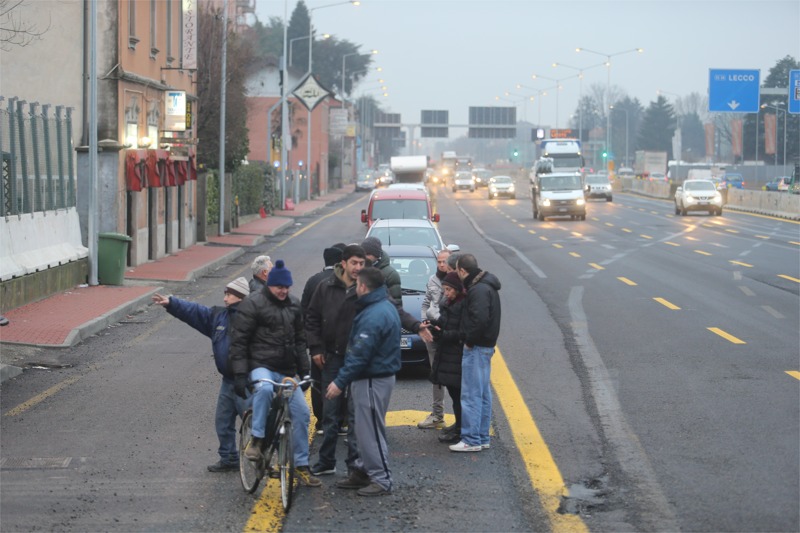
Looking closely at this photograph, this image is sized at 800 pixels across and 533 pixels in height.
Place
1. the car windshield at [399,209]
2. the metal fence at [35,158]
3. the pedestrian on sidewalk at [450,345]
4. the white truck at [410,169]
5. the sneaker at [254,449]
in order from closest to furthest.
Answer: the sneaker at [254,449] → the pedestrian on sidewalk at [450,345] → the metal fence at [35,158] → the car windshield at [399,209] → the white truck at [410,169]

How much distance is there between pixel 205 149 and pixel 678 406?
121 feet

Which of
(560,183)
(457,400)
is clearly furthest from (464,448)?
(560,183)

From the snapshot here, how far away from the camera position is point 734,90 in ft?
177

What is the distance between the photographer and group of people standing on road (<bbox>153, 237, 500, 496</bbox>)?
879cm

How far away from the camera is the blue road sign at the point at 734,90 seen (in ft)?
175

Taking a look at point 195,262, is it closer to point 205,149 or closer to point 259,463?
point 205,149

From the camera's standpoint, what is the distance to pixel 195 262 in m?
30.6

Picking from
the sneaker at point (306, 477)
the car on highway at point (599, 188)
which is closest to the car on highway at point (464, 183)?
the car on highway at point (599, 188)

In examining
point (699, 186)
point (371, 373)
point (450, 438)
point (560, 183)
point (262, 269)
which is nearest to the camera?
point (371, 373)

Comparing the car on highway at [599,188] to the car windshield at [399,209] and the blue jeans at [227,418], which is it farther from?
the blue jeans at [227,418]

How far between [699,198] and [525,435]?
4970 cm

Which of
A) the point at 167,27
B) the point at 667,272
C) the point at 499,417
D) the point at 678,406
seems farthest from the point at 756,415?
the point at 167,27

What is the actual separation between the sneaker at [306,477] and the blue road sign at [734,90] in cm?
4728

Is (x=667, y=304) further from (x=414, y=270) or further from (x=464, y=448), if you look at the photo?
(x=464, y=448)
